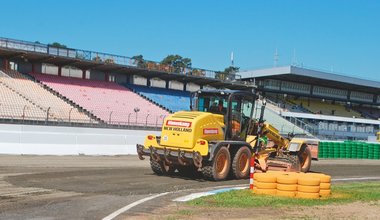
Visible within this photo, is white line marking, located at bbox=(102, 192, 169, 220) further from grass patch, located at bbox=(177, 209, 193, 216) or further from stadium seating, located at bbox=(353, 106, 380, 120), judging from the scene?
stadium seating, located at bbox=(353, 106, 380, 120)

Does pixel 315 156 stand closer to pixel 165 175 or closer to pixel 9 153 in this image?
pixel 165 175

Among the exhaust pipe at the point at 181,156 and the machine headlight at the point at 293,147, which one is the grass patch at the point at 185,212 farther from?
the machine headlight at the point at 293,147

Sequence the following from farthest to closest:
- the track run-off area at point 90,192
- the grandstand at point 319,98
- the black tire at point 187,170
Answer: the grandstand at point 319,98
the black tire at point 187,170
the track run-off area at point 90,192

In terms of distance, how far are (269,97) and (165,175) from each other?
45000 mm

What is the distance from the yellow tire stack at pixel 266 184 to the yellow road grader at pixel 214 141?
2.75m

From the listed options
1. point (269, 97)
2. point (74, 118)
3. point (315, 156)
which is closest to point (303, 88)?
point (269, 97)

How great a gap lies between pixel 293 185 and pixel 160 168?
6.01 meters

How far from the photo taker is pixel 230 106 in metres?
A: 17.0

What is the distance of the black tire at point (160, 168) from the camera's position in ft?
57.1

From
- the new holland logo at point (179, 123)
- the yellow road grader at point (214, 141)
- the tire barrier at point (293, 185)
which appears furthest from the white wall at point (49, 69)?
the tire barrier at point (293, 185)

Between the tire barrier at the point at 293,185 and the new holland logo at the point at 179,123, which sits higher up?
the new holland logo at the point at 179,123

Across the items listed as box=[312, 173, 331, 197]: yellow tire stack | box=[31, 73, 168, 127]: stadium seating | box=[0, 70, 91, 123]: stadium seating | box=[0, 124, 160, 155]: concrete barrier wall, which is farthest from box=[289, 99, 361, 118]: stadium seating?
box=[312, 173, 331, 197]: yellow tire stack

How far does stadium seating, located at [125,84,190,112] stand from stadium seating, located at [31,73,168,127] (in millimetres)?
1624

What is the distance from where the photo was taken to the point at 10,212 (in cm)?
939
